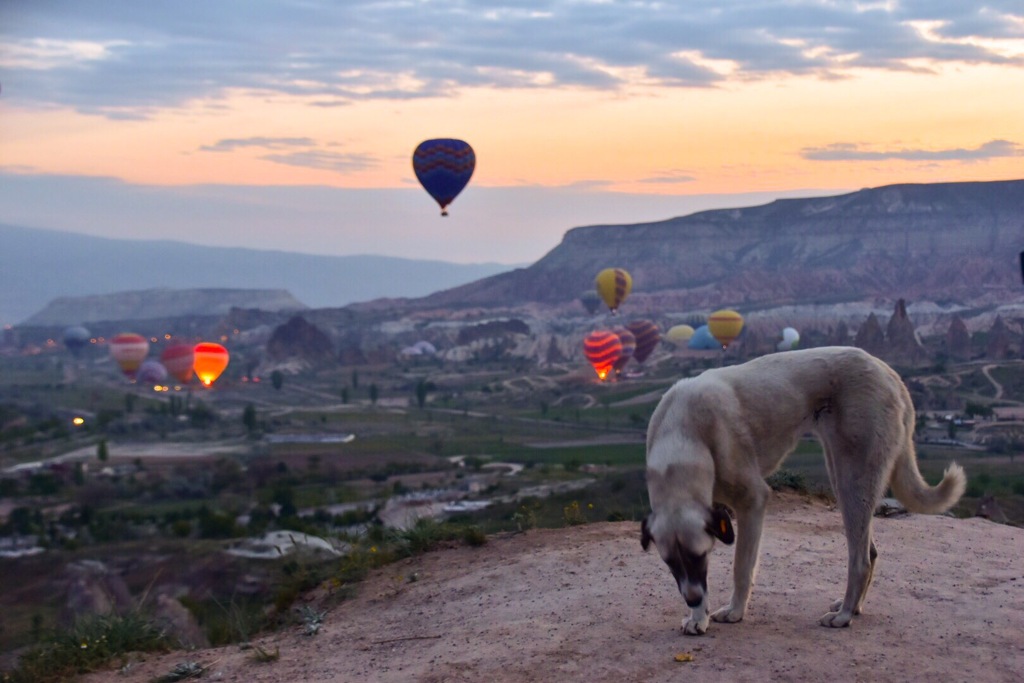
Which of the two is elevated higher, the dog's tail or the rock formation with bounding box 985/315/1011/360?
the dog's tail

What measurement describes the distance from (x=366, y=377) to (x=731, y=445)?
356 feet

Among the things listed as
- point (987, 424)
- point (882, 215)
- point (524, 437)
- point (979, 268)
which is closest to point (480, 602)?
point (987, 424)

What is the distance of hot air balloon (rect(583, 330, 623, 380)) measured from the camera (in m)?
85.4

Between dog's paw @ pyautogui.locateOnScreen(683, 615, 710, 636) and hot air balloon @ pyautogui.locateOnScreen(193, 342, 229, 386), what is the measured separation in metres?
82.5

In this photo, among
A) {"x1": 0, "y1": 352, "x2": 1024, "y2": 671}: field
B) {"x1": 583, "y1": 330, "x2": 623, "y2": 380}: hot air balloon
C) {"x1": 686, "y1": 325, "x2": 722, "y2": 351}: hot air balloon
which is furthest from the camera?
{"x1": 686, "y1": 325, "x2": 722, "y2": 351}: hot air balloon

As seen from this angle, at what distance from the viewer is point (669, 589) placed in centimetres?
863

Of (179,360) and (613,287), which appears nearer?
(179,360)

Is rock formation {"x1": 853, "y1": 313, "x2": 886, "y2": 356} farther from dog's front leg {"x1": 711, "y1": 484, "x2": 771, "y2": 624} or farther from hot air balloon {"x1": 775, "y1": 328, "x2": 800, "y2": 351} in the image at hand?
dog's front leg {"x1": 711, "y1": 484, "x2": 771, "y2": 624}

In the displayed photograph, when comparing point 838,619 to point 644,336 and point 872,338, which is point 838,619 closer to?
point 872,338

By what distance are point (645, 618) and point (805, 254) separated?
177295 millimetres

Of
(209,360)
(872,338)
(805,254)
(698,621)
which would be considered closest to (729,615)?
(698,621)

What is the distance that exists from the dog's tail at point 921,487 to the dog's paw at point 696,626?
1.73 metres

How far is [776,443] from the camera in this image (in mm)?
7551

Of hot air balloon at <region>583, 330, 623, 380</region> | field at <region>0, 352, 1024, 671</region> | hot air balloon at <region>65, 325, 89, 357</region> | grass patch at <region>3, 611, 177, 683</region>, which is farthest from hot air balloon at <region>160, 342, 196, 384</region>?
grass patch at <region>3, 611, 177, 683</region>
